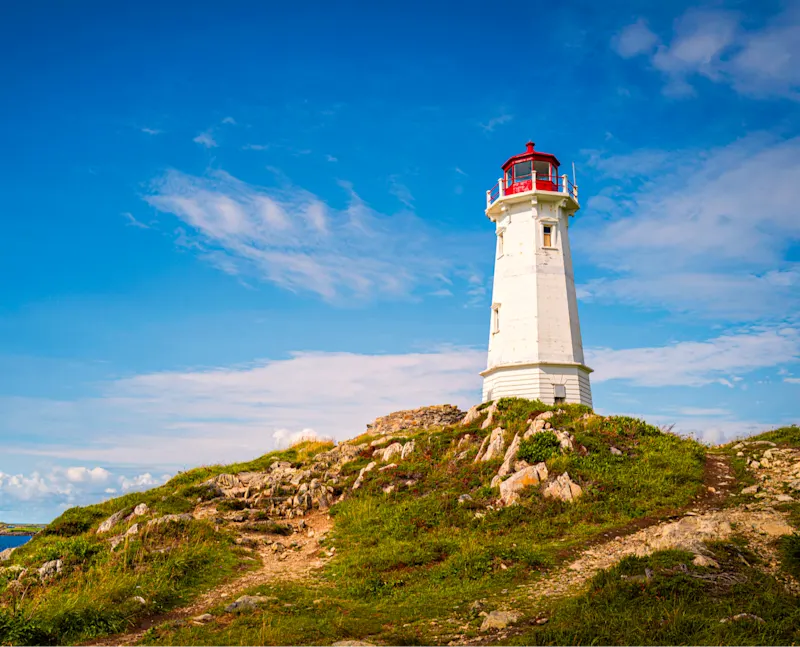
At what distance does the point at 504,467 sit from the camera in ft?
72.0

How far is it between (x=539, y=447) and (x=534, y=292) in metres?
12.7

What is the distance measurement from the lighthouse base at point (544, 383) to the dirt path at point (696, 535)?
11.1 m

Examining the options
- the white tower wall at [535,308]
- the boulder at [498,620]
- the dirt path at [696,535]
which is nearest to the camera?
the boulder at [498,620]

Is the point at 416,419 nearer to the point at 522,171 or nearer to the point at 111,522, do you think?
the point at 522,171

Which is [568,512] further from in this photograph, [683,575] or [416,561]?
[683,575]

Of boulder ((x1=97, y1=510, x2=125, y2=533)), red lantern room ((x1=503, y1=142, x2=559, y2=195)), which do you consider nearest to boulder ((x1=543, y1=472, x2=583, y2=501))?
boulder ((x1=97, y1=510, x2=125, y2=533))

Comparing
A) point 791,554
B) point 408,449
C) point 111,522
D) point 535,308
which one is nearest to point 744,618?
point 791,554

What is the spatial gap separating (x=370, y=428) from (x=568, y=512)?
20.8 metres

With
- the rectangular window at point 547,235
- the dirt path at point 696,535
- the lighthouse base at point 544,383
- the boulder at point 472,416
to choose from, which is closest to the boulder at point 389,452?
the boulder at point 472,416

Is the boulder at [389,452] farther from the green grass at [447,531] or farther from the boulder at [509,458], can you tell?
the boulder at [509,458]

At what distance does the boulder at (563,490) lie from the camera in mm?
19125

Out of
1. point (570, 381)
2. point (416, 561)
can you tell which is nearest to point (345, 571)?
point (416, 561)

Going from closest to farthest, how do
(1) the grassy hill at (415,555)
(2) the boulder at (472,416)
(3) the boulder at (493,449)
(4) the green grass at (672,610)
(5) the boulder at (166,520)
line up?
1. (4) the green grass at (672,610)
2. (1) the grassy hill at (415,555)
3. (5) the boulder at (166,520)
4. (3) the boulder at (493,449)
5. (2) the boulder at (472,416)

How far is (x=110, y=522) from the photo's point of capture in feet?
77.5
